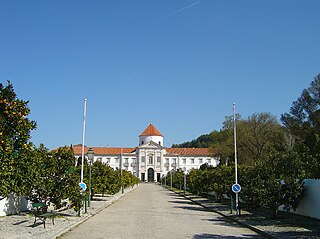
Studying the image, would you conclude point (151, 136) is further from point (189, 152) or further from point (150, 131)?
point (189, 152)

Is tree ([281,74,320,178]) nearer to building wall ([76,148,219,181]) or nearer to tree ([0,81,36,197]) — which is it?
tree ([0,81,36,197])

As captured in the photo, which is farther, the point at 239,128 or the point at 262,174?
the point at 239,128

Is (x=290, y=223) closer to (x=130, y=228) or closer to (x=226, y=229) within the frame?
(x=226, y=229)

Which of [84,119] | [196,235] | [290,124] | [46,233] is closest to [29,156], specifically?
[46,233]

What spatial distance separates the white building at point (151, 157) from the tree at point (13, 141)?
11569 centimetres

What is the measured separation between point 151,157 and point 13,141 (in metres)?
118

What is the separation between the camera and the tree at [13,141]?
1340 cm

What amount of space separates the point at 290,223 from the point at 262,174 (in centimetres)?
332

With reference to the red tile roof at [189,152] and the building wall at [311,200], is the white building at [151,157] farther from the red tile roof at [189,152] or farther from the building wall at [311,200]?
the building wall at [311,200]

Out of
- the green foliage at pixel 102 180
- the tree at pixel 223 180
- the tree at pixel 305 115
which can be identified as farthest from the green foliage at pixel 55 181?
the tree at pixel 305 115

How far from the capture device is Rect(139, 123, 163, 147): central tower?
13450cm

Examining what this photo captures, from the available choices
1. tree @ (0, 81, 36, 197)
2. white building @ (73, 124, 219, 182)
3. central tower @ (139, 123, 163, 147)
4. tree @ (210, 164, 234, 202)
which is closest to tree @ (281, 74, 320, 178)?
tree @ (210, 164, 234, 202)

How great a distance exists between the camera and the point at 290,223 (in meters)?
17.4

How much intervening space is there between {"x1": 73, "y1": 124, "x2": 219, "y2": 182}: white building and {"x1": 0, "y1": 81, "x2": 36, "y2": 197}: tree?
116 meters
